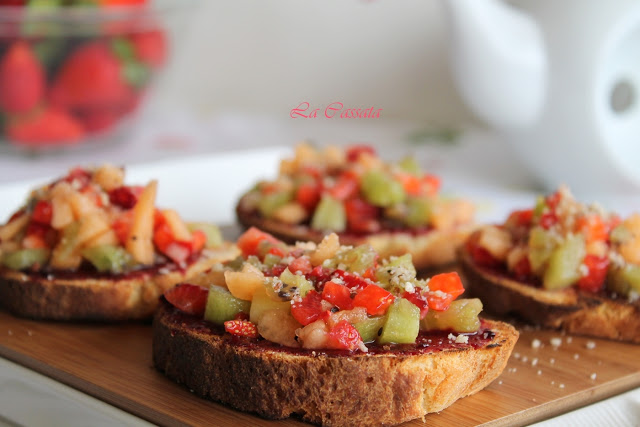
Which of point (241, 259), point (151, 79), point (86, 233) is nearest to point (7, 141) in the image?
point (151, 79)

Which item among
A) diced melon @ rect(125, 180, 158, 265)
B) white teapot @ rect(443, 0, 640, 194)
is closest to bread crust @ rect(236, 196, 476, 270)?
diced melon @ rect(125, 180, 158, 265)

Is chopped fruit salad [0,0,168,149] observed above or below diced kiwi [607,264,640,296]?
above

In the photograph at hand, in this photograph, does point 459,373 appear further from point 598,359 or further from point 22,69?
point 22,69

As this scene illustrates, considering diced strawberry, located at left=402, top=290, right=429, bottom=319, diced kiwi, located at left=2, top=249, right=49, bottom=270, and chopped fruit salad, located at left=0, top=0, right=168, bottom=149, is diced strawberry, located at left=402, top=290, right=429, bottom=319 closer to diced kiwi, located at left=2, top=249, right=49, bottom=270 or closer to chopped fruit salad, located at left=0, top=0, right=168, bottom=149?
diced kiwi, located at left=2, top=249, right=49, bottom=270

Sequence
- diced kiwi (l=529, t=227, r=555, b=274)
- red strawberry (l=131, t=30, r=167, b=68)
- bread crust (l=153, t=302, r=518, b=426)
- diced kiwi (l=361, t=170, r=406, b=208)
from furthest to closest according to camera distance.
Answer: red strawberry (l=131, t=30, r=167, b=68)
diced kiwi (l=361, t=170, r=406, b=208)
diced kiwi (l=529, t=227, r=555, b=274)
bread crust (l=153, t=302, r=518, b=426)

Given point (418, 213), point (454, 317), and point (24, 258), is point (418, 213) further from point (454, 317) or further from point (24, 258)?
point (24, 258)

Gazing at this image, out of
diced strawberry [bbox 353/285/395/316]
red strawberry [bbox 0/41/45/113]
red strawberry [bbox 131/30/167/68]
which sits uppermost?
red strawberry [bbox 131/30/167/68]

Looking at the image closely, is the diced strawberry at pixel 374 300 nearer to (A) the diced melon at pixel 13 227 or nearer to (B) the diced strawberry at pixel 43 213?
(B) the diced strawberry at pixel 43 213
